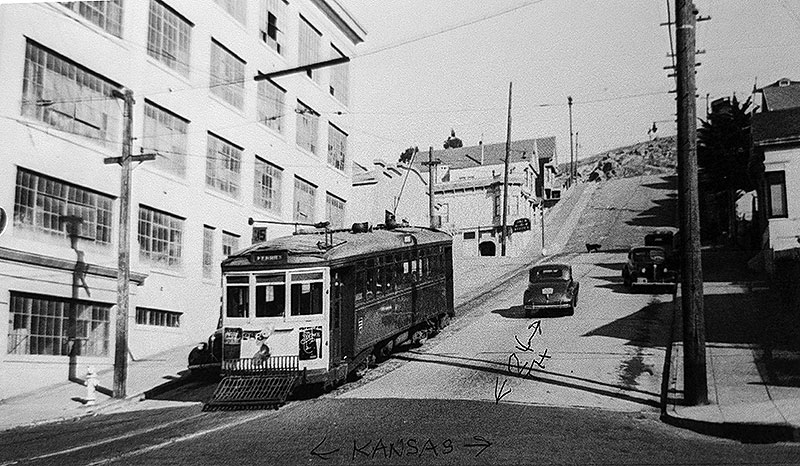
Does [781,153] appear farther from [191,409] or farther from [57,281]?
[57,281]

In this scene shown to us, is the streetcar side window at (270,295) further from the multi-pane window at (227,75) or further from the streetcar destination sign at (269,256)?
the multi-pane window at (227,75)

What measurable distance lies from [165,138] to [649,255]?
17435 millimetres

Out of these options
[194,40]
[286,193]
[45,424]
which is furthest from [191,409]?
[286,193]

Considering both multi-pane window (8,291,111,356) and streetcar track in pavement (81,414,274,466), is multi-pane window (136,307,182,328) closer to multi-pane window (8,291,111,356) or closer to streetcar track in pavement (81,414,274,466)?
multi-pane window (8,291,111,356)

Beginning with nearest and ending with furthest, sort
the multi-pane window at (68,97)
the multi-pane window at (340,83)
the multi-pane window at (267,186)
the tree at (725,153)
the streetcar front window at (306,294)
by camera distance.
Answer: the streetcar front window at (306,294)
the multi-pane window at (68,97)
the tree at (725,153)
the multi-pane window at (267,186)
the multi-pane window at (340,83)

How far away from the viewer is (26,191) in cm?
1678

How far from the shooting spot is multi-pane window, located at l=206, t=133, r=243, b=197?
24266 mm

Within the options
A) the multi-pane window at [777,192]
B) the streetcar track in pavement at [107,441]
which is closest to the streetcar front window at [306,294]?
the streetcar track in pavement at [107,441]

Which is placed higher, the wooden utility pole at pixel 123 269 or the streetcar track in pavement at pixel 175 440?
the wooden utility pole at pixel 123 269

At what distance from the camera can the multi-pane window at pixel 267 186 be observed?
26969 mm

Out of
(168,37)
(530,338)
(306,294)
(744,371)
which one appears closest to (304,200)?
(168,37)

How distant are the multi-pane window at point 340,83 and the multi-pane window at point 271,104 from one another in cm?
467

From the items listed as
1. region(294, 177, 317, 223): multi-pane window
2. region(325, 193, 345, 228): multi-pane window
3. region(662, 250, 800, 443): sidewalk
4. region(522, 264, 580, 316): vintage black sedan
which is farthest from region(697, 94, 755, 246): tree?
region(325, 193, 345, 228): multi-pane window

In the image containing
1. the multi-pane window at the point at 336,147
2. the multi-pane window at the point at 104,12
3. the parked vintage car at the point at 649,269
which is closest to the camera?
the multi-pane window at the point at 104,12
